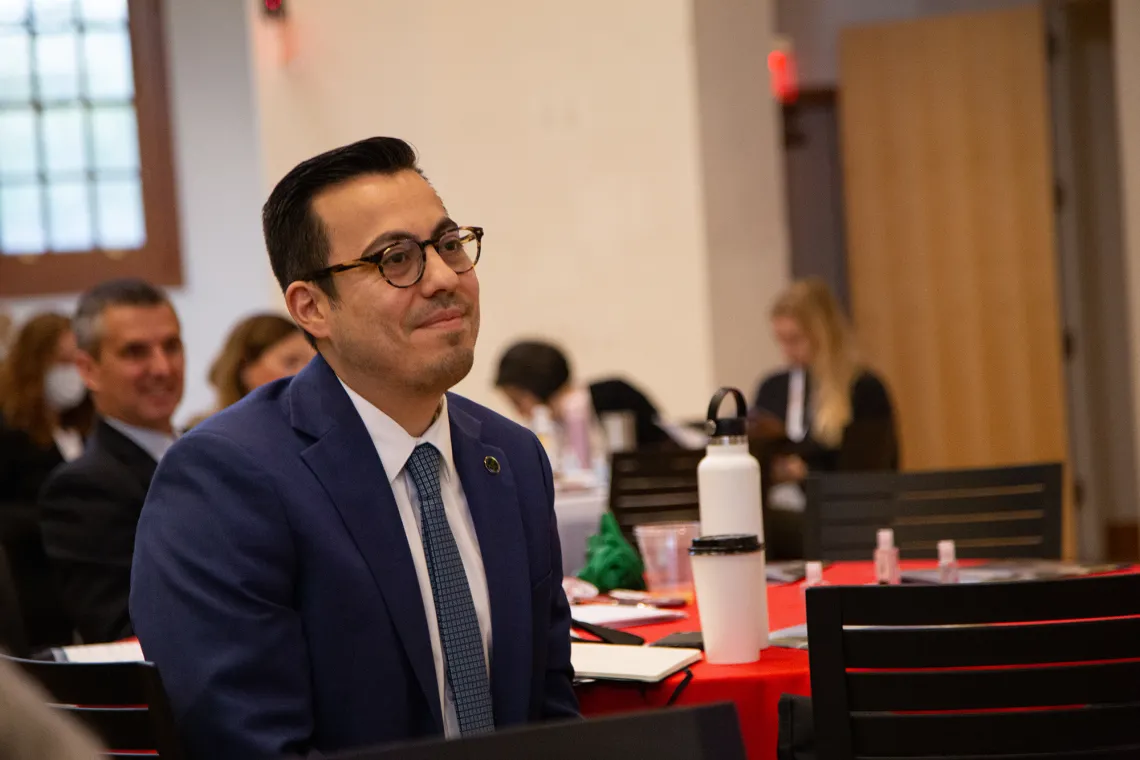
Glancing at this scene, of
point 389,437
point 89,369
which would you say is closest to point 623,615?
point 389,437

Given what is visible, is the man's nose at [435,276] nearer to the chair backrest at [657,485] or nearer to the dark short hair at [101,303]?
the dark short hair at [101,303]

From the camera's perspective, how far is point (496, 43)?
6.76m

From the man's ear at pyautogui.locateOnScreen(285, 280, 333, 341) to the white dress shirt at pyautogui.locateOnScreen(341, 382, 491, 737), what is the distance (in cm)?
9

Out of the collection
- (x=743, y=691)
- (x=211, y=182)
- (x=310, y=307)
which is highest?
(x=211, y=182)

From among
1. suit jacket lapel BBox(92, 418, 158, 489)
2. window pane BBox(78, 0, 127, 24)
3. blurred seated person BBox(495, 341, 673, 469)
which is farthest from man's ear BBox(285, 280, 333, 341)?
window pane BBox(78, 0, 127, 24)

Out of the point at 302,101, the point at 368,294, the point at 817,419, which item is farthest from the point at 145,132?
the point at 368,294

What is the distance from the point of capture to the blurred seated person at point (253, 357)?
3791 millimetres

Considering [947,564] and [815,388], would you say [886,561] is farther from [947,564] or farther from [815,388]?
[815,388]

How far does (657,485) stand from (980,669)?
2.76 metres

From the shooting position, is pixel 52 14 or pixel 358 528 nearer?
pixel 358 528

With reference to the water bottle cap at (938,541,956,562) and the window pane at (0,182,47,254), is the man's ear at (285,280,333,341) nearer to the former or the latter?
the water bottle cap at (938,541,956,562)

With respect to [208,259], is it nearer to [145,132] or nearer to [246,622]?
[145,132]

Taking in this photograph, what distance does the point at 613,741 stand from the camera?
1178mm

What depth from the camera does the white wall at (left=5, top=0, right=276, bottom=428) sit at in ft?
27.0
